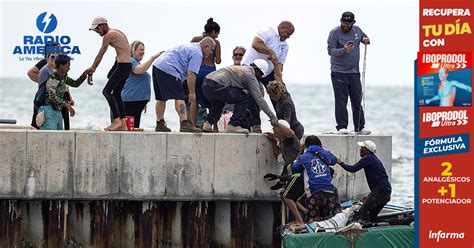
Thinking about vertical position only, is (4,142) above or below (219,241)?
above

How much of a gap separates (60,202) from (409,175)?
928 inches

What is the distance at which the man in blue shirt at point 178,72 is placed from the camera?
821 inches

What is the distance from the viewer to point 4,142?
19.4m

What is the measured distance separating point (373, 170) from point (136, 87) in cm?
436

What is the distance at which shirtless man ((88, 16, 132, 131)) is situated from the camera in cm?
2069

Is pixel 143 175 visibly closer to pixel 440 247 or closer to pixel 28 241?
pixel 28 241

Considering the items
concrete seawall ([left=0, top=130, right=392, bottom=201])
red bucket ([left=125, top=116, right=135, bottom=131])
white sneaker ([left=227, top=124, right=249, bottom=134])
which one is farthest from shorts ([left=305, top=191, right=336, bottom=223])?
red bucket ([left=125, top=116, right=135, bottom=131])

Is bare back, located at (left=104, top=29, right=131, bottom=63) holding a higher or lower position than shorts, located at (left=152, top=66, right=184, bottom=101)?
higher

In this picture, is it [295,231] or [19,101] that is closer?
[295,231]

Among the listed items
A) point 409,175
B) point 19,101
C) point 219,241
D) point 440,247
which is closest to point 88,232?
point 219,241

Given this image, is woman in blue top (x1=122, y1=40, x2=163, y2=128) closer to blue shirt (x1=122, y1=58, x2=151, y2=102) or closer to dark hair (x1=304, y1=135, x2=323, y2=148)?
blue shirt (x1=122, y1=58, x2=151, y2=102)

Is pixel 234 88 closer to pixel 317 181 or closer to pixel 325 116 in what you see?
pixel 317 181

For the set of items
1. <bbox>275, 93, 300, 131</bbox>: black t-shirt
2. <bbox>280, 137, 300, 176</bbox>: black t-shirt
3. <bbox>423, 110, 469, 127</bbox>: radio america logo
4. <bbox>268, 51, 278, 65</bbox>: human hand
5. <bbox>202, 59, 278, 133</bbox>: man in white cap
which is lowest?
<bbox>280, 137, 300, 176</bbox>: black t-shirt

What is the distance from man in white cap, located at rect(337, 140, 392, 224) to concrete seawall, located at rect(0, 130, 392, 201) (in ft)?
4.33
